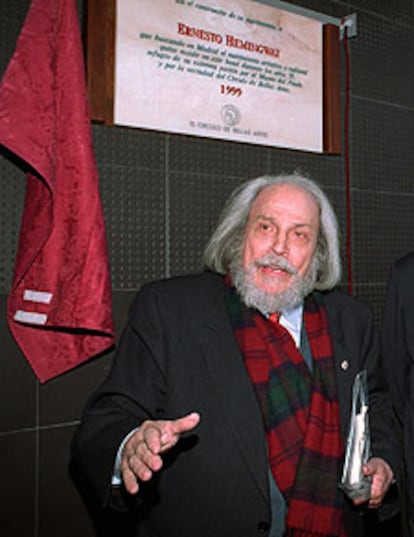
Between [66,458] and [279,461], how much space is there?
739 millimetres

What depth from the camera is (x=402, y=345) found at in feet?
5.38

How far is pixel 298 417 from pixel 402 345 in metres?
0.41

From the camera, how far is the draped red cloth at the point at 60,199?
1583 mm

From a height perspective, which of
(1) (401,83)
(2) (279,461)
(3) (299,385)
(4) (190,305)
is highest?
(1) (401,83)

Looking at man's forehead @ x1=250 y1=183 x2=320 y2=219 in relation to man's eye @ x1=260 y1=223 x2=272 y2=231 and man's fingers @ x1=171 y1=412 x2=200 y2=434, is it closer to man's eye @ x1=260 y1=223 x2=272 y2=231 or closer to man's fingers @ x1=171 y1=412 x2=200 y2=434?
man's eye @ x1=260 y1=223 x2=272 y2=231

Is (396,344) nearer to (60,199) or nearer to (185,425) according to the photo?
(185,425)

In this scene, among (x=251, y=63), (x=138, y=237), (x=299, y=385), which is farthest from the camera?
(x=251, y=63)

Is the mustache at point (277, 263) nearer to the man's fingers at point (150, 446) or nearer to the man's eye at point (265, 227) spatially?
the man's eye at point (265, 227)

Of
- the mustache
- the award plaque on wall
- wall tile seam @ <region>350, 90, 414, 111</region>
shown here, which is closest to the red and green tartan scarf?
the mustache

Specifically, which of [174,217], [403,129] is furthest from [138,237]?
[403,129]

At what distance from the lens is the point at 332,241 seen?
1771 mm

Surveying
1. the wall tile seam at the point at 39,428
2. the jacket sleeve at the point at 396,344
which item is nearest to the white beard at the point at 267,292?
the jacket sleeve at the point at 396,344

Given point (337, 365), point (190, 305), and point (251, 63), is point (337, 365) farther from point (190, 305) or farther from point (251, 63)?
point (251, 63)

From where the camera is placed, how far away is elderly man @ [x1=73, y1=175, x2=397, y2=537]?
1.38 metres
